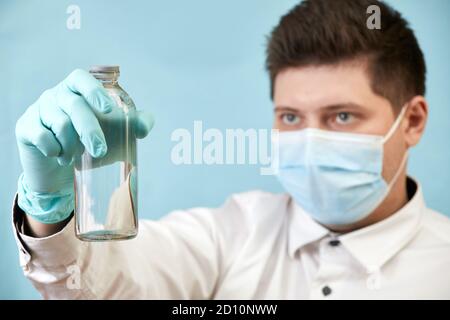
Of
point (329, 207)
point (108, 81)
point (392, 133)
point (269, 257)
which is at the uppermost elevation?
point (108, 81)

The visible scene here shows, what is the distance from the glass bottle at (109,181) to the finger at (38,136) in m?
0.05

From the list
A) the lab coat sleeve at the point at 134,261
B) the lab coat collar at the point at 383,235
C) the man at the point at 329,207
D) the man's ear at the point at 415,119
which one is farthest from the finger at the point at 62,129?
the man's ear at the point at 415,119

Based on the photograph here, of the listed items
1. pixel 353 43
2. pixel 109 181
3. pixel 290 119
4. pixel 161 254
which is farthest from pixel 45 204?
pixel 353 43

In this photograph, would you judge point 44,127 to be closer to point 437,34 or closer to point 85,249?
point 85,249

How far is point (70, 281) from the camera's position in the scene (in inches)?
54.1

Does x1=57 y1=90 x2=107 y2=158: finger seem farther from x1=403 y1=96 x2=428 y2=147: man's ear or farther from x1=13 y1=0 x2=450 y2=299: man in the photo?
x1=403 y1=96 x2=428 y2=147: man's ear

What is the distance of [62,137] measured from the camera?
3.80ft

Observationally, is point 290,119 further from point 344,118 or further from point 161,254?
point 161,254

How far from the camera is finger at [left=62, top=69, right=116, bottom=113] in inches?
44.4

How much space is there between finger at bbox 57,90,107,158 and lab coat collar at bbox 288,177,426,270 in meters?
0.62

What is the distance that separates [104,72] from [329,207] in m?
0.56
